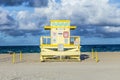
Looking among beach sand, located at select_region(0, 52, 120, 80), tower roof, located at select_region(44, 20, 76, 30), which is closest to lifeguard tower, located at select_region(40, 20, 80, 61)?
tower roof, located at select_region(44, 20, 76, 30)

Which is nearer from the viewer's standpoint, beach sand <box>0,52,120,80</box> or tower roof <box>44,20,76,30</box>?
beach sand <box>0,52,120,80</box>

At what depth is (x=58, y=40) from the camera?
36.9m

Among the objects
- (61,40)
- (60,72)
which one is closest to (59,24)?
(61,40)

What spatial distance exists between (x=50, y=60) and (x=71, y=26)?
3.65 meters

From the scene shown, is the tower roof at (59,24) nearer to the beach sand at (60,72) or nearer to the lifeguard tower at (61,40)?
the lifeguard tower at (61,40)

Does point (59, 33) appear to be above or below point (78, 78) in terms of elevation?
above

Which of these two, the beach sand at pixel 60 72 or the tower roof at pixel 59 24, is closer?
the beach sand at pixel 60 72

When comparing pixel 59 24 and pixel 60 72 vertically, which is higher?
pixel 59 24

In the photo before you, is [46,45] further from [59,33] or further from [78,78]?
[78,78]

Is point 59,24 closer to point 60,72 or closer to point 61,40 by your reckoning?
point 61,40

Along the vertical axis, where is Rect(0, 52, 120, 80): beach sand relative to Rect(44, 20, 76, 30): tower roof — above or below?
below

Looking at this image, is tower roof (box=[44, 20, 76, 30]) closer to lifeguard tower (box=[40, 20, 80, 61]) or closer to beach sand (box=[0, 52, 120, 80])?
lifeguard tower (box=[40, 20, 80, 61])

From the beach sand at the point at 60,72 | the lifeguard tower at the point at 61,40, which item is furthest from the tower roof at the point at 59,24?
the beach sand at the point at 60,72

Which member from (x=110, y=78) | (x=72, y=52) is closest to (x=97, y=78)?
(x=110, y=78)
